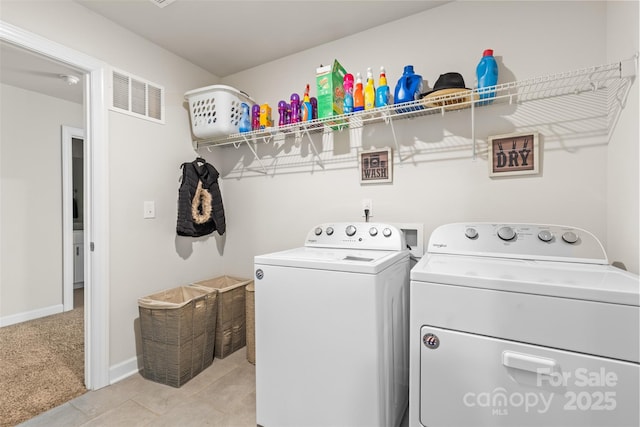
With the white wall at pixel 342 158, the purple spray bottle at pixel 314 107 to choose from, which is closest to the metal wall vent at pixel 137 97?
the white wall at pixel 342 158

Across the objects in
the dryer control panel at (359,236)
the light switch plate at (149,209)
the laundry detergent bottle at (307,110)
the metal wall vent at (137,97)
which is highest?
the metal wall vent at (137,97)

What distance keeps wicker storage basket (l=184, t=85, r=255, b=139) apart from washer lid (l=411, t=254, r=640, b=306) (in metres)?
1.67

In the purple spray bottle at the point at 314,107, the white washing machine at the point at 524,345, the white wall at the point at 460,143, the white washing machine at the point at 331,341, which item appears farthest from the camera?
the purple spray bottle at the point at 314,107

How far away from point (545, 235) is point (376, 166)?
98 cm

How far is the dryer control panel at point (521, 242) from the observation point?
1268 mm

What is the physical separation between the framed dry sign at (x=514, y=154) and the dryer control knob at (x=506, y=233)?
1.20 ft

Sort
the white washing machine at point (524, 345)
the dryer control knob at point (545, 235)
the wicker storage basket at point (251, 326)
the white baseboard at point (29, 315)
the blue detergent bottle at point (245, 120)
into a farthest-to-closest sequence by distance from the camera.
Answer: the white baseboard at point (29, 315) < the blue detergent bottle at point (245, 120) < the wicker storage basket at point (251, 326) < the dryer control knob at point (545, 235) < the white washing machine at point (524, 345)

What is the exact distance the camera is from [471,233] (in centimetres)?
148

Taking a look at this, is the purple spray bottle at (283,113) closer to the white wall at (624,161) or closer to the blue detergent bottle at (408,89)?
the blue detergent bottle at (408,89)

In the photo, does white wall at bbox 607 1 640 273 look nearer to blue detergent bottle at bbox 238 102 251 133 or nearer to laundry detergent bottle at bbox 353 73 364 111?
laundry detergent bottle at bbox 353 73 364 111

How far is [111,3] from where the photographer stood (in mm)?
1763

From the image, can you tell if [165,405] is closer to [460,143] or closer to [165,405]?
[165,405]

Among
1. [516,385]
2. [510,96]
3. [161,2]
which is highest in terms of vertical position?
[161,2]

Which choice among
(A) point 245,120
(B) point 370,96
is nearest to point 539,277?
(B) point 370,96
